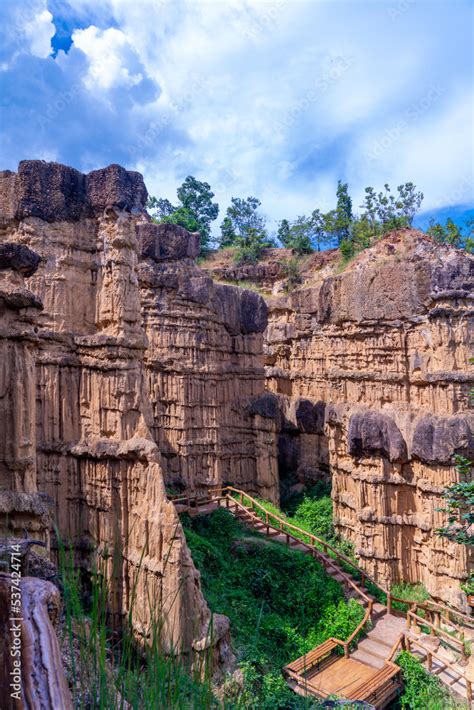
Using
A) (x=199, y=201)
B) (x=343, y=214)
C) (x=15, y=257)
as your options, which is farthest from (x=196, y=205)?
(x=15, y=257)

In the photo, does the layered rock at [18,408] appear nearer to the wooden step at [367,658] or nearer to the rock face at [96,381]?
the rock face at [96,381]

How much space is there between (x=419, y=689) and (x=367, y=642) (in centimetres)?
212

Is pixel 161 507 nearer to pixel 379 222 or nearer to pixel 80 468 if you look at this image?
pixel 80 468

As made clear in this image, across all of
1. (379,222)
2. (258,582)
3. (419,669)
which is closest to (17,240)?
(258,582)

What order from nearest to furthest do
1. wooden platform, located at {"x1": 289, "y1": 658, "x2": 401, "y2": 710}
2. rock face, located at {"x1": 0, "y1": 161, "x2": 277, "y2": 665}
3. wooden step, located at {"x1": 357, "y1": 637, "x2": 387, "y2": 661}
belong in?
1. rock face, located at {"x1": 0, "y1": 161, "x2": 277, "y2": 665}
2. wooden platform, located at {"x1": 289, "y1": 658, "x2": 401, "y2": 710}
3. wooden step, located at {"x1": 357, "y1": 637, "x2": 387, "y2": 661}

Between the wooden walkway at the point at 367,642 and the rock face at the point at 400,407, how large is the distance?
1354 mm

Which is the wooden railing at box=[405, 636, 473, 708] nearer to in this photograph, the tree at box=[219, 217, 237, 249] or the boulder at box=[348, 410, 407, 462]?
the boulder at box=[348, 410, 407, 462]

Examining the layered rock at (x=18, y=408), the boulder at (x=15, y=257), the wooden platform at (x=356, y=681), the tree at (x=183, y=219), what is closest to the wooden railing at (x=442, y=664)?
the wooden platform at (x=356, y=681)

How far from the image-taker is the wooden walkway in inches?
428

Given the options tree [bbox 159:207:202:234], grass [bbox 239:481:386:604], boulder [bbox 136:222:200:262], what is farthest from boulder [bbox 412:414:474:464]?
tree [bbox 159:207:202:234]

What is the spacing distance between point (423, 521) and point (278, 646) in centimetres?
676

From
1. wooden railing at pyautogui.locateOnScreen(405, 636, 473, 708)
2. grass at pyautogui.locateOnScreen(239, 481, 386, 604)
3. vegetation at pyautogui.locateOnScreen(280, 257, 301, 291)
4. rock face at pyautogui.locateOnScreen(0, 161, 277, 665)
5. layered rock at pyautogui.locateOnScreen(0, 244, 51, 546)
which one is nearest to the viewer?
layered rock at pyautogui.locateOnScreen(0, 244, 51, 546)

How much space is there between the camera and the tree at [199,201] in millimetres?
45594

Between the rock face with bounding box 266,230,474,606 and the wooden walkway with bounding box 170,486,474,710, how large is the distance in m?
1.35
